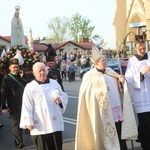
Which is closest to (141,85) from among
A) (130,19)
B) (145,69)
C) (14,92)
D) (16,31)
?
(145,69)

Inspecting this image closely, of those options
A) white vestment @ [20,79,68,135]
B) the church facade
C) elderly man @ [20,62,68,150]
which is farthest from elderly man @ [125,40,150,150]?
the church facade

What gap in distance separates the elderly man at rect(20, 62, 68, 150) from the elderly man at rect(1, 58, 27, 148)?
7.85 feet

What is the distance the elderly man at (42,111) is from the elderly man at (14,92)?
239cm

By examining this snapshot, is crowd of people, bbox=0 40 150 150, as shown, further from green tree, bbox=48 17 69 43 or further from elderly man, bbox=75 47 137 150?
green tree, bbox=48 17 69 43

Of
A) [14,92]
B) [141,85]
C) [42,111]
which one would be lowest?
[42,111]

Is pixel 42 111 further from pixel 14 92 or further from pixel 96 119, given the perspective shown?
pixel 14 92

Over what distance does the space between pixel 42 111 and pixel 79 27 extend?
87.0 meters

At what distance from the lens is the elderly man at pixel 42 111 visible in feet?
20.0

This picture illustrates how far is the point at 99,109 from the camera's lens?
7070 millimetres

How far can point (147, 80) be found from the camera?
7.54 m

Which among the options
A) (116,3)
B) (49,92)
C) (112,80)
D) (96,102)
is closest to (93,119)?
(96,102)

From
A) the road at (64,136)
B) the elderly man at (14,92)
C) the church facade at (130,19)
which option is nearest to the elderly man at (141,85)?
the road at (64,136)

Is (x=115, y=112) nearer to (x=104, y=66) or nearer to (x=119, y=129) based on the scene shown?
(x=119, y=129)

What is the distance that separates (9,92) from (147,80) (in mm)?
2999
